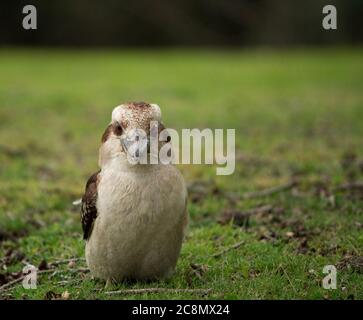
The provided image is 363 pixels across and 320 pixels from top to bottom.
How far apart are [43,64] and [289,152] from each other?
12.8m

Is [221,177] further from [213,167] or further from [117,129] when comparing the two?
[117,129]

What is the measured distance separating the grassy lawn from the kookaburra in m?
0.25

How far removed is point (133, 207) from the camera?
5551 mm

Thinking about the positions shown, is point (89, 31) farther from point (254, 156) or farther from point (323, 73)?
point (254, 156)

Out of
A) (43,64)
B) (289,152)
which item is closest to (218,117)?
(289,152)

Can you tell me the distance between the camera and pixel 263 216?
7.80 m

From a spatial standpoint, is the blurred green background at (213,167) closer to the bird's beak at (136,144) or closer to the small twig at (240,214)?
the small twig at (240,214)

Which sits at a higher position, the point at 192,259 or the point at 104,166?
the point at 104,166

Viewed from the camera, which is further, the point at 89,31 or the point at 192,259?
the point at 89,31

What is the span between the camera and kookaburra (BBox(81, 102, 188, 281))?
5.53 m

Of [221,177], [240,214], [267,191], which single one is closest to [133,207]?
[240,214]

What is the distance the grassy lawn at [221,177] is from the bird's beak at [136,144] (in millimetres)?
1057

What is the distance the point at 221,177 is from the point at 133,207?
3.93 m

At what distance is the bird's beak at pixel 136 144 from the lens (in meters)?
5.34
